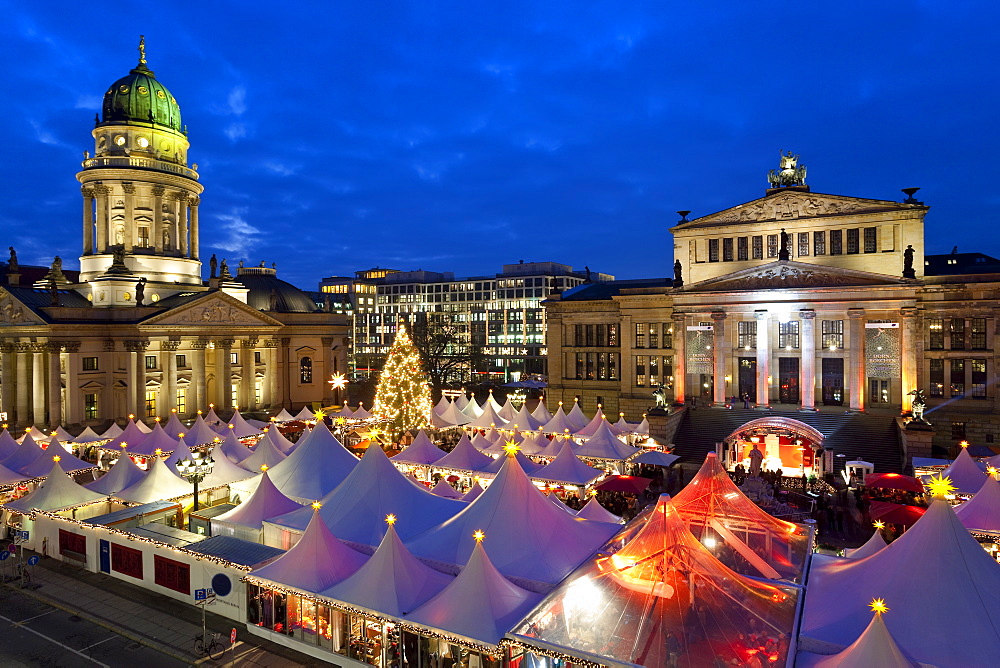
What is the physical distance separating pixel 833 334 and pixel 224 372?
1826 inches

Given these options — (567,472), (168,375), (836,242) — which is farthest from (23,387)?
(836,242)

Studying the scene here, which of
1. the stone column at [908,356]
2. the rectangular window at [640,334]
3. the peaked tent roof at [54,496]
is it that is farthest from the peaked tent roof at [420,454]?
the stone column at [908,356]

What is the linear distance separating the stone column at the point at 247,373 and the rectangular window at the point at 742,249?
4023 centimetres

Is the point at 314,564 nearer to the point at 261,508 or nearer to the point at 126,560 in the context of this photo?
the point at 261,508

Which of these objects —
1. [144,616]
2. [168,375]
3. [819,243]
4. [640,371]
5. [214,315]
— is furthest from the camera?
[214,315]

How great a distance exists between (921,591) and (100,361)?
5253 centimetres

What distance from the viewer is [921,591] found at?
39.8 ft

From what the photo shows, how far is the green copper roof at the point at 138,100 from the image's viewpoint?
181ft

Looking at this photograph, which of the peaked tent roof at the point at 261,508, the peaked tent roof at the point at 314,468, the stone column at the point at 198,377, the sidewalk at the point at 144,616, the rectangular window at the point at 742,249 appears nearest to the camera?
the sidewalk at the point at 144,616

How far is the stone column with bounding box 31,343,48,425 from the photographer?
1810 inches

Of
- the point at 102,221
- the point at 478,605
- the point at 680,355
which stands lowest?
the point at 478,605

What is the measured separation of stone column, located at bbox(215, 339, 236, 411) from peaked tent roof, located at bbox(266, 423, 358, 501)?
30.6 metres

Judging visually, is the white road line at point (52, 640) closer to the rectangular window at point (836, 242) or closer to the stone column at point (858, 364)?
the stone column at point (858, 364)

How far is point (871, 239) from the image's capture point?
1644 inches
